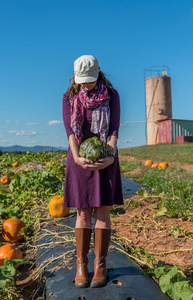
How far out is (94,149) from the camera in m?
2.30

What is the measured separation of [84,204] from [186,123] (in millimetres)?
26201

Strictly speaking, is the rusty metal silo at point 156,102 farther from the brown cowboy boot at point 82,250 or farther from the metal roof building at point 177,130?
the brown cowboy boot at point 82,250

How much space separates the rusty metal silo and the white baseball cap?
91.5 feet

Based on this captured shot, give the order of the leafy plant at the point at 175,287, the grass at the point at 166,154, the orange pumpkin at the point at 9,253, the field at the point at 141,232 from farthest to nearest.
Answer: the grass at the point at 166,154 → the orange pumpkin at the point at 9,253 → the field at the point at 141,232 → the leafy plant at the point at 175,287

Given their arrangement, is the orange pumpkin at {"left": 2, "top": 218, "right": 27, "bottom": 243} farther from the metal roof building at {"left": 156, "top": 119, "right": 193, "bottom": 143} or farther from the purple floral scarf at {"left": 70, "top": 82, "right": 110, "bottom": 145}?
the metal roof building at {"left": 156, "top": 119, "right": 193, "bottom": 143}

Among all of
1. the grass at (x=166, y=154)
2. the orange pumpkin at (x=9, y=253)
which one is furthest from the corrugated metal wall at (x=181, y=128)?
the orange pumpkin at (x=9, y=253)

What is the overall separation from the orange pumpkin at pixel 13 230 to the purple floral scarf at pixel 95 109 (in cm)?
203

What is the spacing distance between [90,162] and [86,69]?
67cm

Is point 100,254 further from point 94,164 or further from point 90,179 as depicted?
point 94,164

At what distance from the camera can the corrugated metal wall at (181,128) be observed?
2680 centimetres

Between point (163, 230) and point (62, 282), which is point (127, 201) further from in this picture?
point (62, 282)

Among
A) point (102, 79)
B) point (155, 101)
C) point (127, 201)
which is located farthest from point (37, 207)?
point (155, 101)

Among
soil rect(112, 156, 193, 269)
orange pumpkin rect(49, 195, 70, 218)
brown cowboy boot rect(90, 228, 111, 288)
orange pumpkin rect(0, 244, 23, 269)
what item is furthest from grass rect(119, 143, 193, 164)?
brown cowboy boot rect(90, 228, 111, 288)

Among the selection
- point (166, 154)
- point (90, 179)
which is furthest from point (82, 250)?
point (166, 154)
